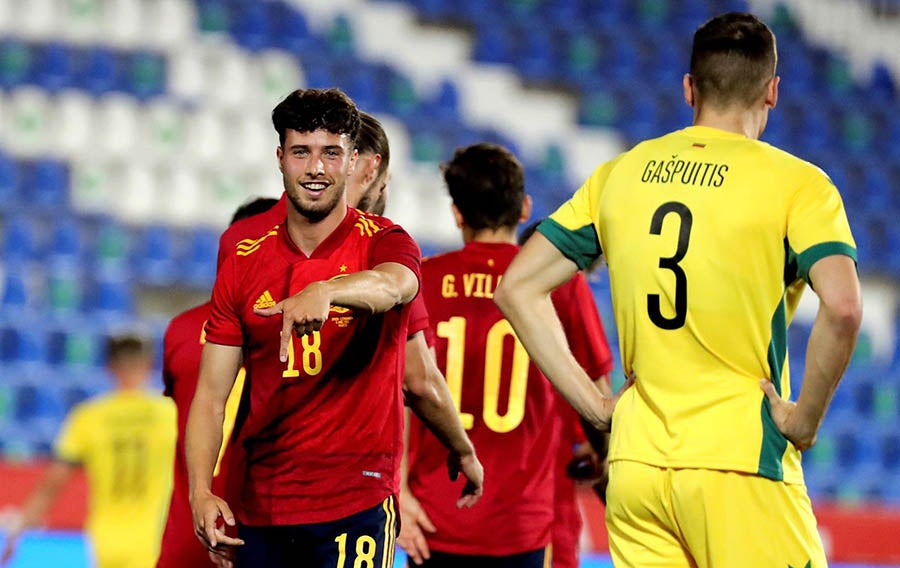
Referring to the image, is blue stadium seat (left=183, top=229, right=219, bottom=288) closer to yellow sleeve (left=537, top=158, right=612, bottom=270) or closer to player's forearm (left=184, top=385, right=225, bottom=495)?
player's forearm (left=184, top=385, right=225, bottom=495)

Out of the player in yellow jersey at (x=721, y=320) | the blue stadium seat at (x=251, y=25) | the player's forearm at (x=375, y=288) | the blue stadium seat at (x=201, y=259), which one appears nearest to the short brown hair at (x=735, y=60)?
the player in yellow jersey at (x=721, y=320)

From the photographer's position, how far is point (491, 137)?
51.5 ft

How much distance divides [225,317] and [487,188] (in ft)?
5.35

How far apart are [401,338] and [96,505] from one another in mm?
3803

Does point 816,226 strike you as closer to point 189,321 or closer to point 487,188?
point 487,188

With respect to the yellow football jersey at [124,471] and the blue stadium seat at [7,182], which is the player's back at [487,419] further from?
the blue stadium seat at [7,182]

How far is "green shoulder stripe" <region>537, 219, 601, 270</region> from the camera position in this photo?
371 cm

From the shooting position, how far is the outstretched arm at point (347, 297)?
10.5 ft

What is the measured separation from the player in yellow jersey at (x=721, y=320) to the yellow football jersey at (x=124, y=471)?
157 inches

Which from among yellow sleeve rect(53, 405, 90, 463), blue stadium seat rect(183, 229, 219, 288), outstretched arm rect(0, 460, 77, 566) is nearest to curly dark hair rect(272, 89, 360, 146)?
outstretched arm rect(0, 460, 77, 566)

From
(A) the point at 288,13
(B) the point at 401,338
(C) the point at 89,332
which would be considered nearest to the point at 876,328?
(A) the point at 288,13

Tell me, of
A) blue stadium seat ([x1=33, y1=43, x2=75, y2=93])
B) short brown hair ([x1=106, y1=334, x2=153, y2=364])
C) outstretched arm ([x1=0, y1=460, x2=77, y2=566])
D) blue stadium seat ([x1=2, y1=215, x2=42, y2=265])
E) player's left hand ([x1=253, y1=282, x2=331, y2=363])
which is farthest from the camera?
blue stadium seat ([x1=33, y1=43, x2=75, y2=93])

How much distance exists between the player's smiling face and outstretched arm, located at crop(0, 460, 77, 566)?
3.42 metres

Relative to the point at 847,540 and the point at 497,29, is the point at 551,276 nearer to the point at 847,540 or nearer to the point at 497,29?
the point at 847,540
